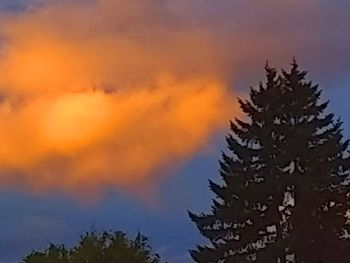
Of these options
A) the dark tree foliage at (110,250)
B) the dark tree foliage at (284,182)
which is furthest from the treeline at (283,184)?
the dark tree foliage at (110,250)

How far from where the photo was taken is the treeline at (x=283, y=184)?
2285 inches

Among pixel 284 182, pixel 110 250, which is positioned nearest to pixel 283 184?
pixel 284 182

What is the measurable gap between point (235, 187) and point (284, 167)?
138 inches

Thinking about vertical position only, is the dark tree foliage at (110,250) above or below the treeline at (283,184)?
above

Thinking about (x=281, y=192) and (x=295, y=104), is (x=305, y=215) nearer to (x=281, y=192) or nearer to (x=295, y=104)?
(x=281, y=192)

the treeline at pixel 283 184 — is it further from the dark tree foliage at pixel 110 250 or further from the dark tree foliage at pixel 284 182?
the dark tree foliage at pixel 110 250

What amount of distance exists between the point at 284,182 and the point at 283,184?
176 mm

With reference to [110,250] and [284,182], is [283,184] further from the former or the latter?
[110,250]

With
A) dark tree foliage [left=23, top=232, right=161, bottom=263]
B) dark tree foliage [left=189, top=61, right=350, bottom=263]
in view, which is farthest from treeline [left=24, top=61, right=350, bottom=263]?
dark tree foliage [left=23, top=232, right=161, bottom=263]

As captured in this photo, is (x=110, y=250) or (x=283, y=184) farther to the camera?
(x=110, y=250)

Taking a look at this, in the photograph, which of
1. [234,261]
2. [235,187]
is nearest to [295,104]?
[235,187]

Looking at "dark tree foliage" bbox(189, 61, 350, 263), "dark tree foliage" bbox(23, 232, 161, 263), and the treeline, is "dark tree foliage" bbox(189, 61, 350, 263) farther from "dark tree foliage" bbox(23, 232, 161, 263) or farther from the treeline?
"dark tree foliage" bbox(23, 232, 161, 263)

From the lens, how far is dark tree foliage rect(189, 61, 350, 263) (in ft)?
190

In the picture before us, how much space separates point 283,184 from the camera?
192 ft
